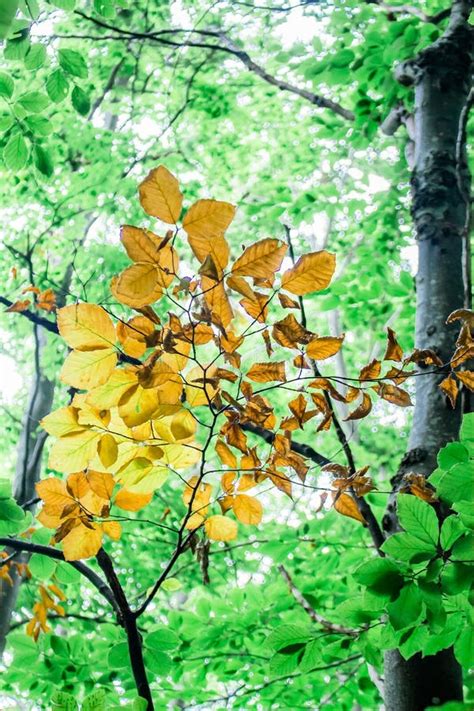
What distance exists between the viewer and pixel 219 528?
4.14 ft

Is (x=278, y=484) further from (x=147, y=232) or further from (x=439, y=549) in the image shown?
(x=147, y=232)

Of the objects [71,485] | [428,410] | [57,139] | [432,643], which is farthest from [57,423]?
[57,139]

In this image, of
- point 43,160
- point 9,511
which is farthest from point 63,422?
point 43,160

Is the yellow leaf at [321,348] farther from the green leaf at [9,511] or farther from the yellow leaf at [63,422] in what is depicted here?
the green leaf at [9,511]

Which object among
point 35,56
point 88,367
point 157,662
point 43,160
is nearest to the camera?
point 88,367

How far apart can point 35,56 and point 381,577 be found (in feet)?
5.27

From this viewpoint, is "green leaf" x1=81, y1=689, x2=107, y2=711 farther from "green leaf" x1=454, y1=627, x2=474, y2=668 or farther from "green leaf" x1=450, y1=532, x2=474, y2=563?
"green leaf" x1=454, y1=627, x2=474, y2=668

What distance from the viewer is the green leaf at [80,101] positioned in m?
1.97

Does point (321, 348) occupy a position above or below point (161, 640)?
above

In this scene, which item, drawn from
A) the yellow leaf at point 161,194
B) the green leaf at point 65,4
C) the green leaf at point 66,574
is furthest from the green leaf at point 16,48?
the green leaf at point 66,574

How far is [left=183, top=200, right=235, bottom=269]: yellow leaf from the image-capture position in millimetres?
875

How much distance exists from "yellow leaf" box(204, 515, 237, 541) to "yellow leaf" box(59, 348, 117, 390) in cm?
47

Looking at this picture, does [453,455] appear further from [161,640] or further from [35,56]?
[35,56]

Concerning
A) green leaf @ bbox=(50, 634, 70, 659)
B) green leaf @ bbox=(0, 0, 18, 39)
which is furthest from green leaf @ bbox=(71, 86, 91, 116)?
green leaf @ bbox=(50, 634, 70, 659)
